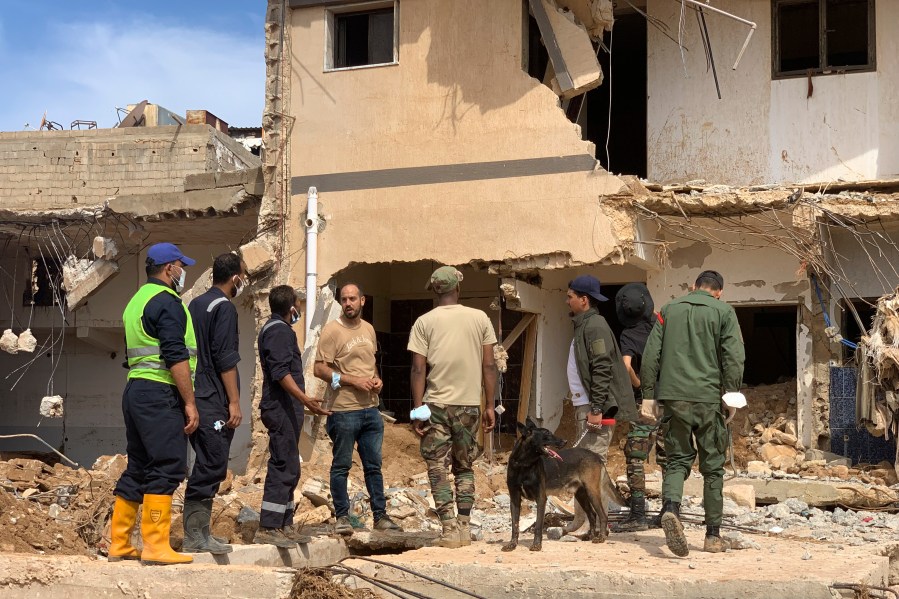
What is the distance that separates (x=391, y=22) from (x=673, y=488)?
8.92 metres

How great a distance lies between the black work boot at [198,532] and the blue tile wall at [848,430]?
28.3ft

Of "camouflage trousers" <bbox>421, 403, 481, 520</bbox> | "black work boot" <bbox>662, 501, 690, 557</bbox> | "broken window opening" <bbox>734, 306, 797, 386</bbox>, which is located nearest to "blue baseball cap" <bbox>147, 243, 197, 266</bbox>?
"camouflage trousers" <bbox>421, 403, 481, 520</bbox>

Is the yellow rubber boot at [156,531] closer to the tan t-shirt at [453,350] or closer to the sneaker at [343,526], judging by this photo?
the sneaker at [343,526]

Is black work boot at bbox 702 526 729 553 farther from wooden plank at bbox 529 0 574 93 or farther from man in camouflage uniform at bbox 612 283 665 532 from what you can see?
wooden plank at bbox 529 0 574 93

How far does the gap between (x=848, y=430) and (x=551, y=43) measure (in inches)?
233

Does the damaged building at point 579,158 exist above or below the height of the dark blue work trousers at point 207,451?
above

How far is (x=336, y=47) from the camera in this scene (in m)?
14.2

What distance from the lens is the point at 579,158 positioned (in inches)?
504

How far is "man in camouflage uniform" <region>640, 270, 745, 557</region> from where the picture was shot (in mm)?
6930

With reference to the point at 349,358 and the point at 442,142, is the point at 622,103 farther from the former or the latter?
the point at 349,358

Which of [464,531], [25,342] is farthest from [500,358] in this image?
[25,342]

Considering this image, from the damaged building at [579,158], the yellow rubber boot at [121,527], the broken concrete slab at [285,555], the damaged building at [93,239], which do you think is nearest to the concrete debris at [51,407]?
the damaged building at [93,239]

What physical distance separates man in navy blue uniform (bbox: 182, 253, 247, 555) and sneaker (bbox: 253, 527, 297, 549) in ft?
1.09

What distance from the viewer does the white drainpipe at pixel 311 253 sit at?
13617 millimetres
